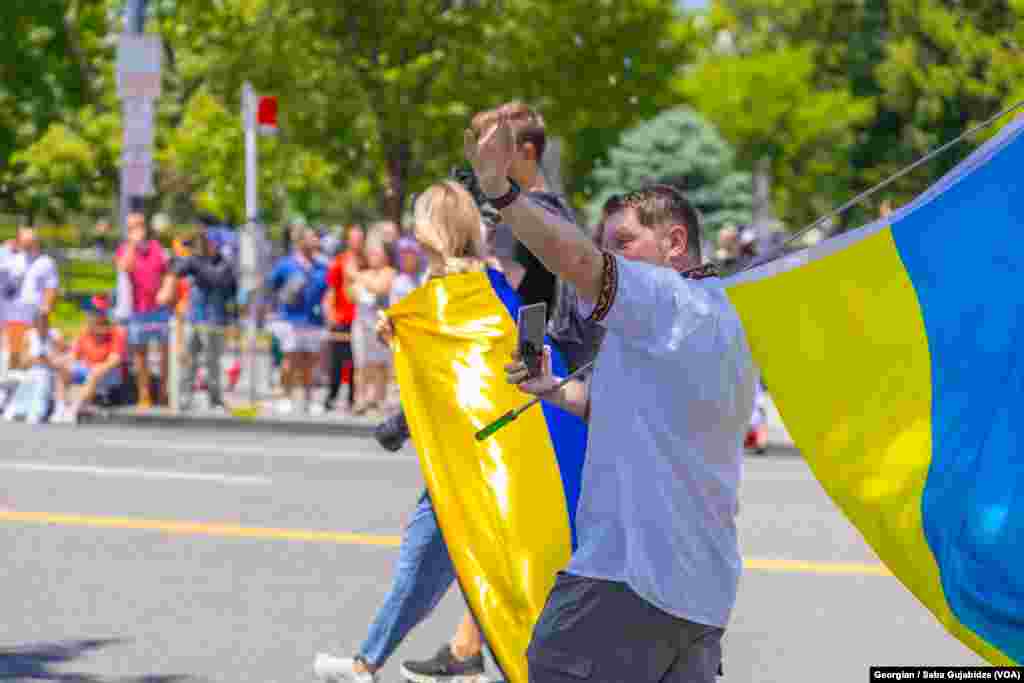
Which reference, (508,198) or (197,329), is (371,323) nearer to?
(197,329)

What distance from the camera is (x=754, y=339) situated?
13.1 ft

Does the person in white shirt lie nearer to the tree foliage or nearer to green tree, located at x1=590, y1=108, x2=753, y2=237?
the tree foliage

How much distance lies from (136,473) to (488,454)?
7301 mm

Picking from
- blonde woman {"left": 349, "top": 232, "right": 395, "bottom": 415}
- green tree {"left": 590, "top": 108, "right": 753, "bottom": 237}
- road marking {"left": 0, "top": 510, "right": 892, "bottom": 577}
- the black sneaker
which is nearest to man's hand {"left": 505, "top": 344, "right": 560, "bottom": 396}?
the black sneaker

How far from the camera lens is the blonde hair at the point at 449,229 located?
654 cm

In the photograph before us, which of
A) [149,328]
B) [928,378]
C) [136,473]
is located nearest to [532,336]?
[928,378]

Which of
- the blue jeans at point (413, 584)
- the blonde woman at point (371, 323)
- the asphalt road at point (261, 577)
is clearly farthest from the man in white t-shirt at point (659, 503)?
the blonde woman at point (371, 323)

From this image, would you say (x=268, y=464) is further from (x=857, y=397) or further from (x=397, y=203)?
(x=397, y=203)

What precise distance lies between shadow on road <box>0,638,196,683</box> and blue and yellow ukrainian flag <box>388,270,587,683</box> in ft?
4.77

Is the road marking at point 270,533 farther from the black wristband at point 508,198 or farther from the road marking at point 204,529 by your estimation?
the black wristband at point 508,198

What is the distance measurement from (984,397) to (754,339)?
A: 1.57ft

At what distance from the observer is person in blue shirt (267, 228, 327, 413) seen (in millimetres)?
18375

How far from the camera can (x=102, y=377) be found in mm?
17719

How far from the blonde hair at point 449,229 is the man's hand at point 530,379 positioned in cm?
224
